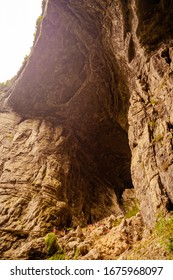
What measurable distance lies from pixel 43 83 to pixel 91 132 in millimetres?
4434

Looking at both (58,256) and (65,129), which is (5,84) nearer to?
(65,129)

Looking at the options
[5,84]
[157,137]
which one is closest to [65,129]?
[5,84]

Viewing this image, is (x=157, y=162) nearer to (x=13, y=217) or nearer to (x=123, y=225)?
(x=123, y=225)

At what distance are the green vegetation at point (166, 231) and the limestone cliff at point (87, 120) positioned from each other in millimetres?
395

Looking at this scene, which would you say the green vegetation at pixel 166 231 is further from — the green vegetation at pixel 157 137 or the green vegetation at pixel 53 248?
the green vegetation at pixel 53 248

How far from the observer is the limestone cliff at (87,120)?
28.0 ft

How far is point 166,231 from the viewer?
5.82 metres


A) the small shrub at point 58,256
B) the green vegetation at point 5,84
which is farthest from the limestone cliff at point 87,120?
the green vegetation at point 5,84

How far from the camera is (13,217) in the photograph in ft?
34.0

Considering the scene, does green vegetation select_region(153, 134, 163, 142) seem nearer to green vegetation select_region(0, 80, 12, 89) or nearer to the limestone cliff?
the limestone cliff

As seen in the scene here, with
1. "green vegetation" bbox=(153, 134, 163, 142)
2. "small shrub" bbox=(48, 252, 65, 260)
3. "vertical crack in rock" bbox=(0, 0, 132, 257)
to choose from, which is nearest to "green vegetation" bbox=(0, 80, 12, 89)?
"vertical crack in rock" bbox=(0, 0, 132, 257)

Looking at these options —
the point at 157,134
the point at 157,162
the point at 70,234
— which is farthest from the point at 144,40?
the point at 70,234

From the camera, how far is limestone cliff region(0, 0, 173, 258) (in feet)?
28.0
